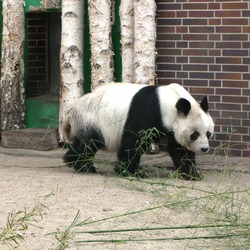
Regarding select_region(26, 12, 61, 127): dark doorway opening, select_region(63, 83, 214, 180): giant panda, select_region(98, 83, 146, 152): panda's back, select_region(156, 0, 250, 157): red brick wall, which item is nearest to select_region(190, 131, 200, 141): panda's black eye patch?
select_region(63, 83, 214, 180): giant panda

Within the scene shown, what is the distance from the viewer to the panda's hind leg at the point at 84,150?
900 cm

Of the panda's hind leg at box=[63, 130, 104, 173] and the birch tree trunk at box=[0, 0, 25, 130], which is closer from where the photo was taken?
the panda's hind leg at box=[63, 130, 104, 173]

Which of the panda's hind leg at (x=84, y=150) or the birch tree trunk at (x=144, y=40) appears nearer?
the panda's hind leg at (x=84, y=150)

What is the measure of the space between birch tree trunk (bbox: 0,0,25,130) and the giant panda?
187cm

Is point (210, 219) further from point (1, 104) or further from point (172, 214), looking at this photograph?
point (1, 104)

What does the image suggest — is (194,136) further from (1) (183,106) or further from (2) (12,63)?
(2) (12,63)

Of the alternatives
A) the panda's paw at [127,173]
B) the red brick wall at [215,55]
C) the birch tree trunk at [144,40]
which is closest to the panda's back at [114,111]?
the panda's paw at [127,173]

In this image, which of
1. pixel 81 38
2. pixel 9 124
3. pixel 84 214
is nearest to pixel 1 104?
pixel 9 124

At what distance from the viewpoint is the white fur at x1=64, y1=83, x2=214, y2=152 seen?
868 centimetres

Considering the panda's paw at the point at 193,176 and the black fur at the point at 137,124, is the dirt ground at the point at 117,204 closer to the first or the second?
the panda's paw at the point at 193,176

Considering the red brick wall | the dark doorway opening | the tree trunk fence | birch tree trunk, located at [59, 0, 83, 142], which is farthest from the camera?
the dark doorway opening

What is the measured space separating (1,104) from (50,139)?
0.83 meters

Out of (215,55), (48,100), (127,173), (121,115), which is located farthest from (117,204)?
(48,100)

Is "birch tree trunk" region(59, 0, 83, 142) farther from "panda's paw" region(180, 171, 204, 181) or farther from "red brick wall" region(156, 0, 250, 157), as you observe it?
"panda's paw" region(180, 171, 204, 181)
